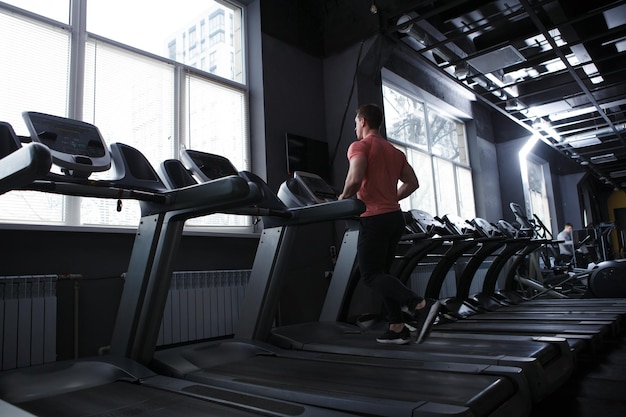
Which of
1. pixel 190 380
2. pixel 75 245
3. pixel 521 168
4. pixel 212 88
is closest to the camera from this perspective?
pixel 190 380

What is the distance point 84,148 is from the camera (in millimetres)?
2123

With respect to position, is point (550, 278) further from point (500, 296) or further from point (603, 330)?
point (603, 330)

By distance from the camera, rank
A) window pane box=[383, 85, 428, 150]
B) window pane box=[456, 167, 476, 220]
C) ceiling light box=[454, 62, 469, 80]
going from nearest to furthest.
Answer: ceiling light box=[454, 62, 469, 80], window pane box=[383, 85, 428, 150], window pane box=[456, 167, 476, 220]

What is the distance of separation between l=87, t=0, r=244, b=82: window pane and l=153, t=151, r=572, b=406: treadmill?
5.39ft

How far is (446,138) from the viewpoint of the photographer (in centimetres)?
780

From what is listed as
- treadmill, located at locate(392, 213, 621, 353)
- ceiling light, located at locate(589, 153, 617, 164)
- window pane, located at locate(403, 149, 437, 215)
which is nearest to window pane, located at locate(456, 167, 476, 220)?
window pane, located at locate(403, 149, 437, 215)

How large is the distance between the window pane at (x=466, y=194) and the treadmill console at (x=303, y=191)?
485 cm

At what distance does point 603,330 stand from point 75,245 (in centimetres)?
347

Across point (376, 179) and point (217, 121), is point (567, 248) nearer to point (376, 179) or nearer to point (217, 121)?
point (217, 121)

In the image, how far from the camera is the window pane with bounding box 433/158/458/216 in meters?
7.15

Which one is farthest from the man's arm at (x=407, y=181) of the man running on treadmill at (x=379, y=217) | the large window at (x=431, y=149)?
the large window at (x=431, y=149)

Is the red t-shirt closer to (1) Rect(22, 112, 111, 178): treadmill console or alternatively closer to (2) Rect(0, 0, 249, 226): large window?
(1) Rect(22, 112, 111, 178): treadmill console

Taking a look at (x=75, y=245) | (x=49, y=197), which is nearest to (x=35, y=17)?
(x=49, y=197)

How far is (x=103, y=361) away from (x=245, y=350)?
755 millimetres
